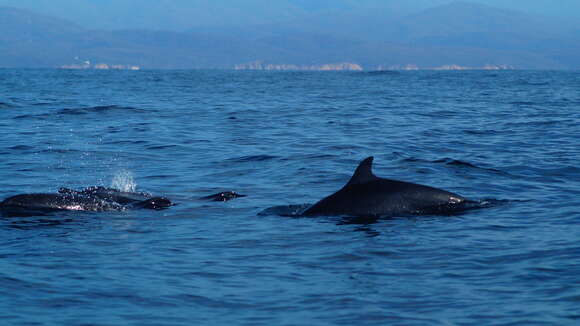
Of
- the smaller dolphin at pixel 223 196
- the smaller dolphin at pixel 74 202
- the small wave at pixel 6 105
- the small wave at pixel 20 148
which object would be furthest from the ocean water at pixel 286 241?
the small wave at pixel 6 105

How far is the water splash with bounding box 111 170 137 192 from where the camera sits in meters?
16.6

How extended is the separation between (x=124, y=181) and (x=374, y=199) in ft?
20.0

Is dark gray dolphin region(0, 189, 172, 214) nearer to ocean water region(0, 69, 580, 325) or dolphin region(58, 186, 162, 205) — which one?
dolphin region(58, 186, 162, 205)

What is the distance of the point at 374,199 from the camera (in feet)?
43.1

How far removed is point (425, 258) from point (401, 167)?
8.66 metres

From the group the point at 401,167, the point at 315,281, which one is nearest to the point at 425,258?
the point at 315,281

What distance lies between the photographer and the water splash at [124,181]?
54.3ft

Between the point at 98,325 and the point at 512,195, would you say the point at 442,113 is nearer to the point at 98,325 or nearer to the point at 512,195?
the point at 512,195

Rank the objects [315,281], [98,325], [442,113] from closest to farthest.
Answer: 1. [98,325]
2. [315,281]
3. [442,113]

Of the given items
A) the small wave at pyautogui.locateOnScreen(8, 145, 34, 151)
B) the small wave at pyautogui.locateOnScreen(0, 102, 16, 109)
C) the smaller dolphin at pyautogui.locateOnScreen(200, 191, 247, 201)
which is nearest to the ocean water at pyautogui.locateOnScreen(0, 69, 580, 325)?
the small wave at pyautogui.locateOnScreen(8, 145, 34, 151)

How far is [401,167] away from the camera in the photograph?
19.1 metres

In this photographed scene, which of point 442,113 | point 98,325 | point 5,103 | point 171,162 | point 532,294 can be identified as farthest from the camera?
point 5,103

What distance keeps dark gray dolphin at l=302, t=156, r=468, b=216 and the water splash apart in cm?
445

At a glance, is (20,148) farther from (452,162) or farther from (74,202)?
(452,162)
